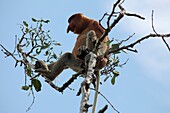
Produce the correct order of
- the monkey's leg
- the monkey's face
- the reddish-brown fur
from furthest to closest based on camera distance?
1. the monkey's face
2. the reddish-brown fur
3. the monkey's leg

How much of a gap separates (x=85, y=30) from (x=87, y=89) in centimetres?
260

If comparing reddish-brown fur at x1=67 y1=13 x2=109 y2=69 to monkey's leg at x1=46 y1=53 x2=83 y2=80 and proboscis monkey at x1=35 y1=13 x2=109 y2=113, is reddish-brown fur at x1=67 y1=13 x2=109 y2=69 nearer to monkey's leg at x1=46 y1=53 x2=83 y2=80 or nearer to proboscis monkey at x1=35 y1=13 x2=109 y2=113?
proboscis monkey at x1=35 y1=13 x2=109 y2=113

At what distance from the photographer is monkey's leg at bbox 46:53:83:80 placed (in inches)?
157

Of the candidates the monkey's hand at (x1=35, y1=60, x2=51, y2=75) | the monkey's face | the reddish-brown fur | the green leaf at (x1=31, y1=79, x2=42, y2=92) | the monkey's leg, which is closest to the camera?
the green leaf at (x1=31, y1=79, x2=42, y2=92)

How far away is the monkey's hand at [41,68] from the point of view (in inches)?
147

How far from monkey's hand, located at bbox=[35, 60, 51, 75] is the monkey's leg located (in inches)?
4.1

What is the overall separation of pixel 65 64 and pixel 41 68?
0.37 m

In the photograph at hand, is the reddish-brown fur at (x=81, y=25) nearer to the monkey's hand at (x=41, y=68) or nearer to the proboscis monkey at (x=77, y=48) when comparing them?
the proboscis monkey at (x=77, y=48)

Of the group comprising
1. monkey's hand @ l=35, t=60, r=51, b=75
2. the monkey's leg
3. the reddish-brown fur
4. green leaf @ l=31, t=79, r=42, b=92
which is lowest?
green leaf @ l=31, t=79, r=42, b=92

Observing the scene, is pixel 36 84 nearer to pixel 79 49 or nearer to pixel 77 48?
pixel 79 49

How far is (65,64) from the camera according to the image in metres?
4.07

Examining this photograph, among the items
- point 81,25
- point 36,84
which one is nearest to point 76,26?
point 81,25

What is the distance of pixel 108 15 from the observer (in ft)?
7.70

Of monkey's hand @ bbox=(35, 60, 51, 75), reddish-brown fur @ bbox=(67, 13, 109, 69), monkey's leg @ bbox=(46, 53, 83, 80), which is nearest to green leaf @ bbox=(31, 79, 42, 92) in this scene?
monkey's hand @ bbox=(35, 60, 51, 75)
